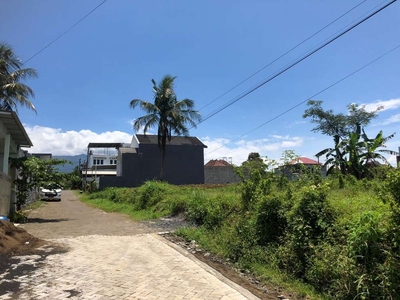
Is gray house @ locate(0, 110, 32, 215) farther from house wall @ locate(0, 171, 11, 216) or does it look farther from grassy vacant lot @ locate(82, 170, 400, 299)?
grassy vacant lot @ locate(82, 170, 400, 299)

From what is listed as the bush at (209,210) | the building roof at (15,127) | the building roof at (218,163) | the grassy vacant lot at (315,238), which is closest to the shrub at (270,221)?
the grassy vacant lot at (315,238)

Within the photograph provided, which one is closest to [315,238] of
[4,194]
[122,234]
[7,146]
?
[122,234]

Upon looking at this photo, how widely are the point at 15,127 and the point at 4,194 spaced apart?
311cm

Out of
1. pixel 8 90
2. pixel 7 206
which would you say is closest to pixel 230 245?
pixel 7 206

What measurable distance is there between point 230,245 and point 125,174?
30706mm

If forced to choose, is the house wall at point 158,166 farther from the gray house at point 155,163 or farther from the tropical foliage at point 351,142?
the tropical foliage at point 351,142

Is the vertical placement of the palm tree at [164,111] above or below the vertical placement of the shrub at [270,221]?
above

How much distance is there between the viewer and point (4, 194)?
42.3ft

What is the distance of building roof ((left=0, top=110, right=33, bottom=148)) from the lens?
12594 millimetres

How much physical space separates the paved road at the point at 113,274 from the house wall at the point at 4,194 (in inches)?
174

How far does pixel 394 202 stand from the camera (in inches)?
179

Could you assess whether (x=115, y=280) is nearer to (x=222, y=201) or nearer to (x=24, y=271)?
(x=24, y=271)

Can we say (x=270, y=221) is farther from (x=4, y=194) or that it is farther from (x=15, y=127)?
(x=15, y=127)

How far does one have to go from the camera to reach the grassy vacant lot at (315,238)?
4555 millimetres
